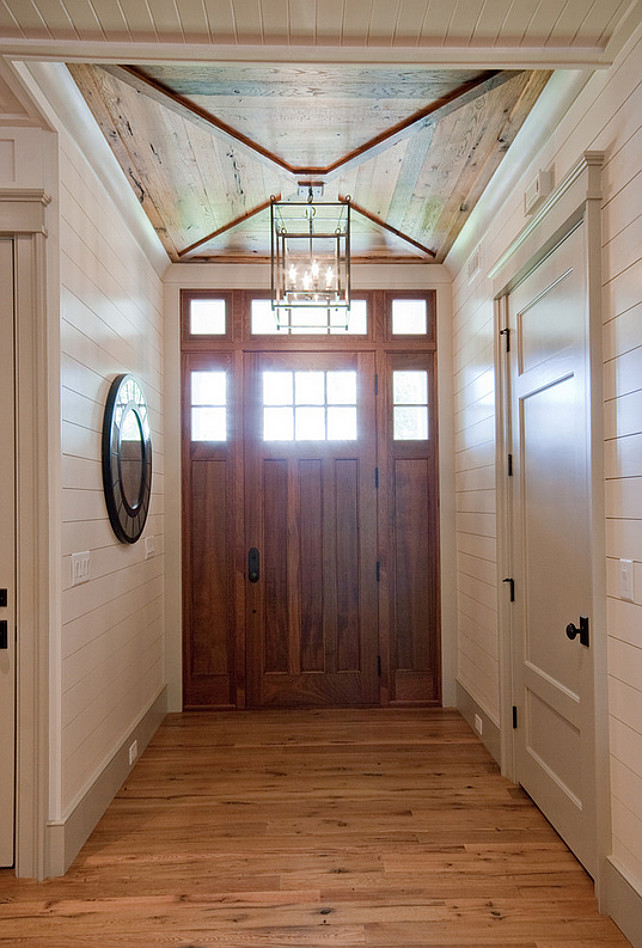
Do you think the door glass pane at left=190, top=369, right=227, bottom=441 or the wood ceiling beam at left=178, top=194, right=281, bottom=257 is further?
the door glass pane at left=190, top=369, right=227, bottom=441

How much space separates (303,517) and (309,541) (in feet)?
0.54

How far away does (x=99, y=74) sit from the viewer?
2.51 m

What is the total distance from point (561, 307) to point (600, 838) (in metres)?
1.88

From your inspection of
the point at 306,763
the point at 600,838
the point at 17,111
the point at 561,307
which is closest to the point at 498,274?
the point at 561,307

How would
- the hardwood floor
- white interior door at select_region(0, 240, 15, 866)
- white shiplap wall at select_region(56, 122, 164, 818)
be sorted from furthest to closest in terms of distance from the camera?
white shiplap wall at select_region(56, 122, 164, 818) → white interior door at select_region(0, 240, 15, 866) → the hardwood floor

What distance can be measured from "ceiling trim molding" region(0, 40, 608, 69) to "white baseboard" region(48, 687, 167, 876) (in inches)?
103

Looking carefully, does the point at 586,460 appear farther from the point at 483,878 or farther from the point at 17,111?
the point at 17,111

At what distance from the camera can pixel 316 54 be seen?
7.09ft

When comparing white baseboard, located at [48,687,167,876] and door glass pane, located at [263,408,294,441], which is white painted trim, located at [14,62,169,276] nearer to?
door glass pane, located at [263,408,294,441]

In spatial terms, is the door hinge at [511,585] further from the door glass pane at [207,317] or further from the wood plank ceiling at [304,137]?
the door glass pane at [207,317]

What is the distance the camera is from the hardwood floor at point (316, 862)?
2.21 m

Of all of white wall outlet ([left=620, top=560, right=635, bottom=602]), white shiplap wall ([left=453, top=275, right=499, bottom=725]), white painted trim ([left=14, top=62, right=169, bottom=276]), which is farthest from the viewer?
white shiplap wall ([left=453, top=275, right=499, bottom=725])

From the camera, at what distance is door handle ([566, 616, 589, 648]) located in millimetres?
2414

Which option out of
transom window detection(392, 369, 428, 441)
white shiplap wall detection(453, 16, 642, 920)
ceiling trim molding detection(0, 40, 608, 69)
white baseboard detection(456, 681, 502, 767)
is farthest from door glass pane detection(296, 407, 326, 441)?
ceiling trim molding detection(0, 40, 608, 69)
